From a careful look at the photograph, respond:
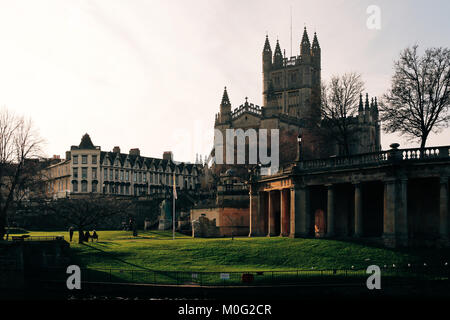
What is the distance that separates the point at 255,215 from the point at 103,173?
78.5 m

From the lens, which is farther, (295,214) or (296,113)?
(296,113)

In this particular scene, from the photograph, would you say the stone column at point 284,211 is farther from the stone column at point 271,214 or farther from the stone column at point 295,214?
the stone column at point 295,214

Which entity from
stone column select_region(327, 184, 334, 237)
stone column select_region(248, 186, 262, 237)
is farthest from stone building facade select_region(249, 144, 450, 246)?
stone column select_region(248, 186, 262, 237)

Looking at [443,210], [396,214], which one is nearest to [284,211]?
[396,214]

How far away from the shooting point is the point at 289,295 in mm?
37281

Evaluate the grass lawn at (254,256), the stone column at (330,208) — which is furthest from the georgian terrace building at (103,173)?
the stone column at (330,208)

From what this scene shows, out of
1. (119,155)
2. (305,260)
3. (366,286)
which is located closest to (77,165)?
(119,155)

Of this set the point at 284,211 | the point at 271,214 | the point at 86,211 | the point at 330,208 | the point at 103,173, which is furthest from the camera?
the point at 103,173

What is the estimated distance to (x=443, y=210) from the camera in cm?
4453

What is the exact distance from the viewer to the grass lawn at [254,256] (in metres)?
43.4

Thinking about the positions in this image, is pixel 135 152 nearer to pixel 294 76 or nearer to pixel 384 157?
pixel 294 76
